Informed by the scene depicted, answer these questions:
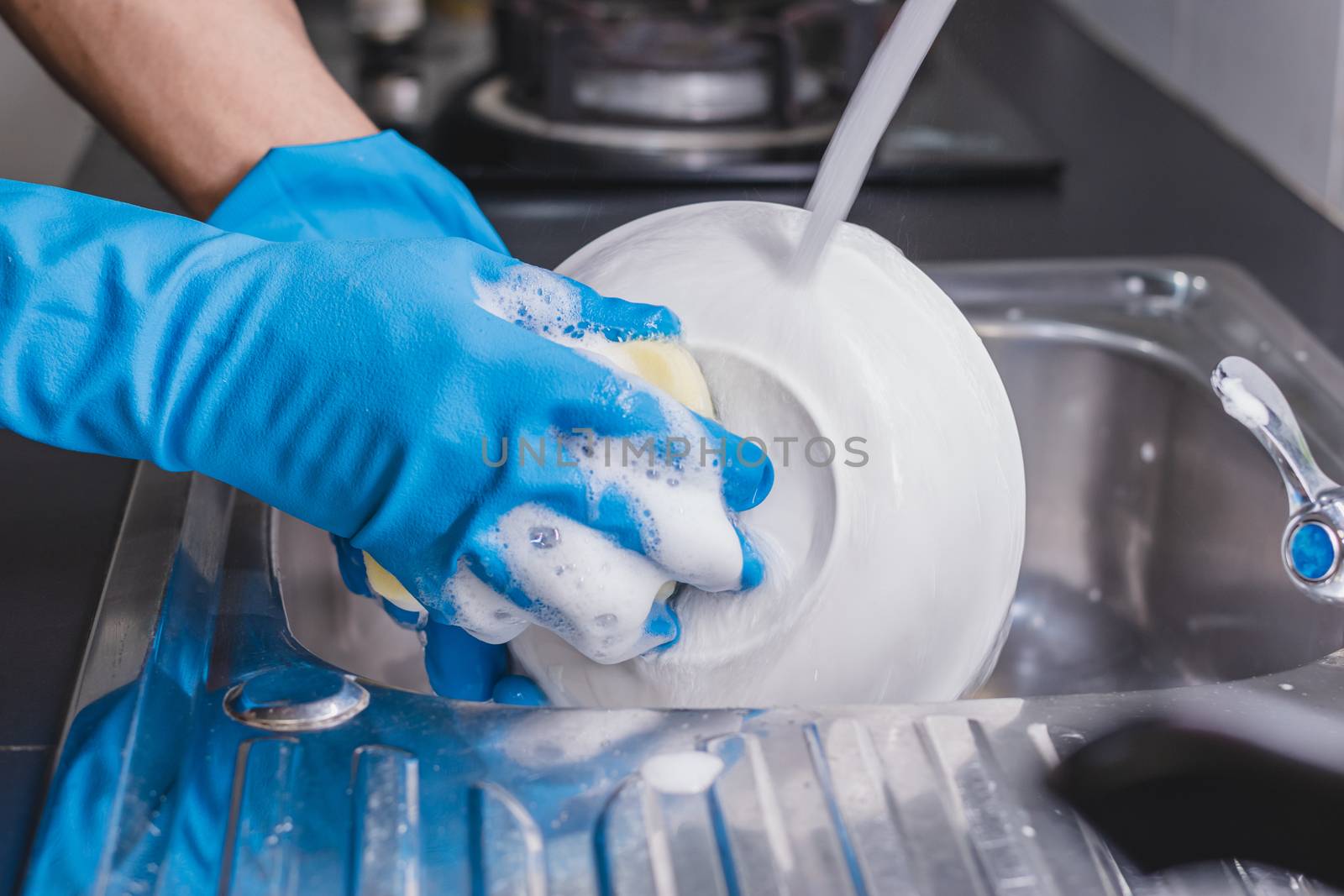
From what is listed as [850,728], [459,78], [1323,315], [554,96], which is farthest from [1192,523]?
[459,78]

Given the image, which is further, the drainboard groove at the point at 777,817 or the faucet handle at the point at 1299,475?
the faucet handle at the point at 1299,475

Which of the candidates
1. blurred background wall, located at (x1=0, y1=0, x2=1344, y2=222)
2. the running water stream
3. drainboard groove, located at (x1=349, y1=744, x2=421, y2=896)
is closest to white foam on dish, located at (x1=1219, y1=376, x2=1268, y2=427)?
the running water stream

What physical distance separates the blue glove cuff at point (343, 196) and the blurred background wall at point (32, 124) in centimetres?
75

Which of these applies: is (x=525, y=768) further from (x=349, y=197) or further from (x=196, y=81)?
(x=196, y=81)

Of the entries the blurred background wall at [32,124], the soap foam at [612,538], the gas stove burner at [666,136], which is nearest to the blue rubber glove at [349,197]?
the soap foam at [612,538]

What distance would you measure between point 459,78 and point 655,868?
1.48m

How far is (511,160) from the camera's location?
151 cm

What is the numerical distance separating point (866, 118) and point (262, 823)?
459mm

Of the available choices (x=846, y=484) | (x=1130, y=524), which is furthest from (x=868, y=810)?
(x=1130, y=524)

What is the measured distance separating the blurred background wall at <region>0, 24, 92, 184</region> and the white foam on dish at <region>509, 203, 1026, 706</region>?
1172 mm

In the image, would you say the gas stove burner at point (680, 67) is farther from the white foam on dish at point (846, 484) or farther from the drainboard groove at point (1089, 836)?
the drainboard groove at point (1089, 836)

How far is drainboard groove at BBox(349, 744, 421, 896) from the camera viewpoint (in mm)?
562

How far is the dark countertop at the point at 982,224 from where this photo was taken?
751mm

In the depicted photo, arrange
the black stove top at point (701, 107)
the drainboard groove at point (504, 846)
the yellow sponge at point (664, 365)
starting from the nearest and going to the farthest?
the drainboard groove at point (504, 846)
the yellow sponge at point (664, 365)
the black stove top at point (701, 107)
